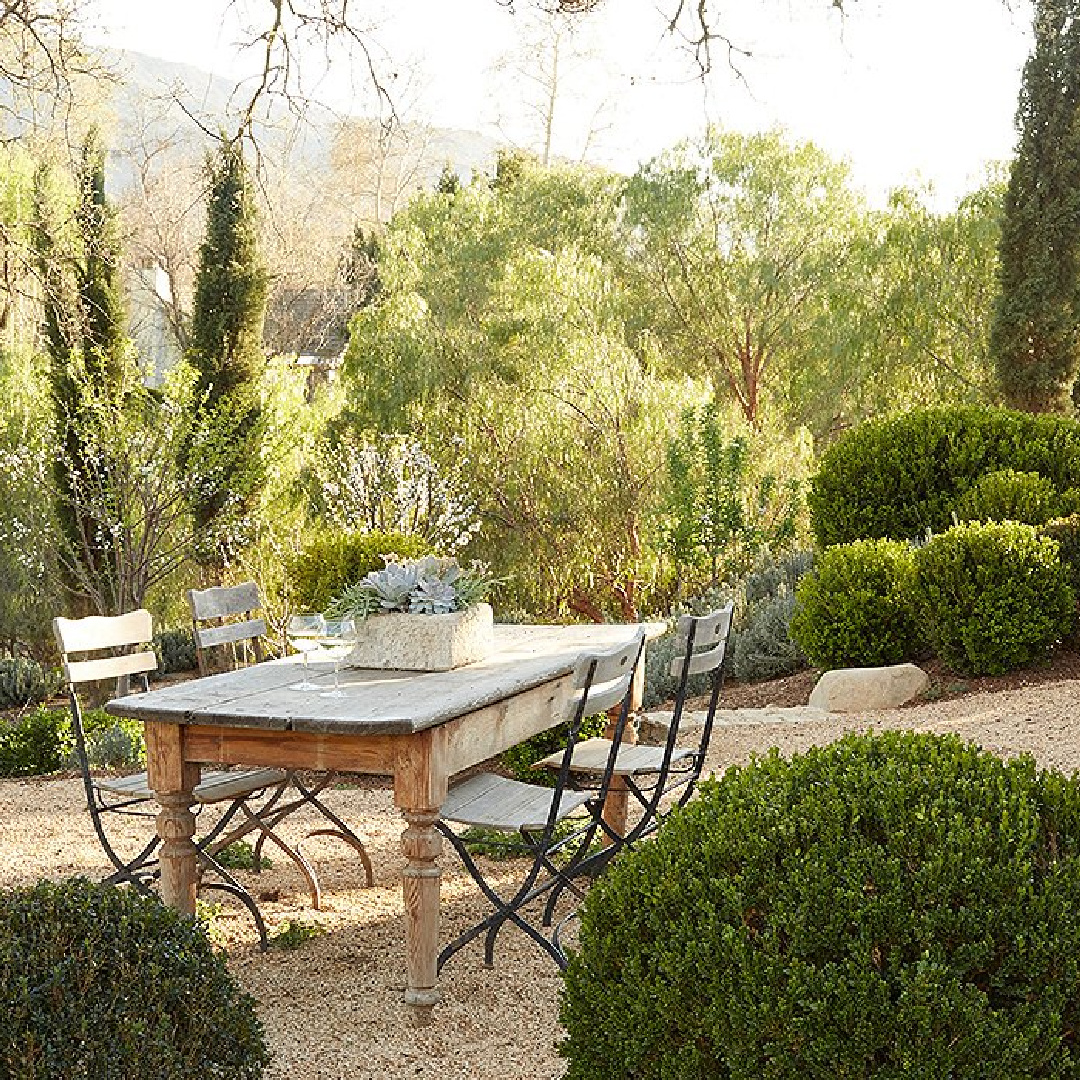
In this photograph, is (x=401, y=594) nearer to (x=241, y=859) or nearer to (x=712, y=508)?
(x=241, y=859)

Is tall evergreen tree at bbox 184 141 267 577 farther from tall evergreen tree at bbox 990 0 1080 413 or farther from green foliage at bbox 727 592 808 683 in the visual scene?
tall evergreen tree at bbox 990 0 1080 413

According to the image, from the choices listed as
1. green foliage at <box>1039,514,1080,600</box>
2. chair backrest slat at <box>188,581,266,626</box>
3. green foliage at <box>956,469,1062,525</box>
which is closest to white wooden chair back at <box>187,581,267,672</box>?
chair backrest slat at <box>188,581,266,626</box>

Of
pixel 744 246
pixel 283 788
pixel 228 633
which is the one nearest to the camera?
pixel 283 788

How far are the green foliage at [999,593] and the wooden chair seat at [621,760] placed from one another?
3545mm

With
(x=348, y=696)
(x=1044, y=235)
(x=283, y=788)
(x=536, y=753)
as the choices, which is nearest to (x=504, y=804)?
(x=348, y=696)

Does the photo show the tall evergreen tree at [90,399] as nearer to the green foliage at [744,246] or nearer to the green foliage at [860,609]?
the green foliage at [860,609]

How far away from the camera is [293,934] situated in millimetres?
4352

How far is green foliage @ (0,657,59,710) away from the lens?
42.3 feet

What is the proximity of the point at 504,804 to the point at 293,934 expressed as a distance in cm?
89

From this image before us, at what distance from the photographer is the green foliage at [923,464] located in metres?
9.17

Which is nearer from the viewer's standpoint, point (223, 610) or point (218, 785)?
point (218, 785)

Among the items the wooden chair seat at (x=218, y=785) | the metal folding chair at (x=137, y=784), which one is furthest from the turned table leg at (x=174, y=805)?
the wooden chair seat at (x=218, y=785)

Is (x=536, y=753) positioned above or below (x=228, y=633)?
below

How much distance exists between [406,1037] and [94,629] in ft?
6.07
